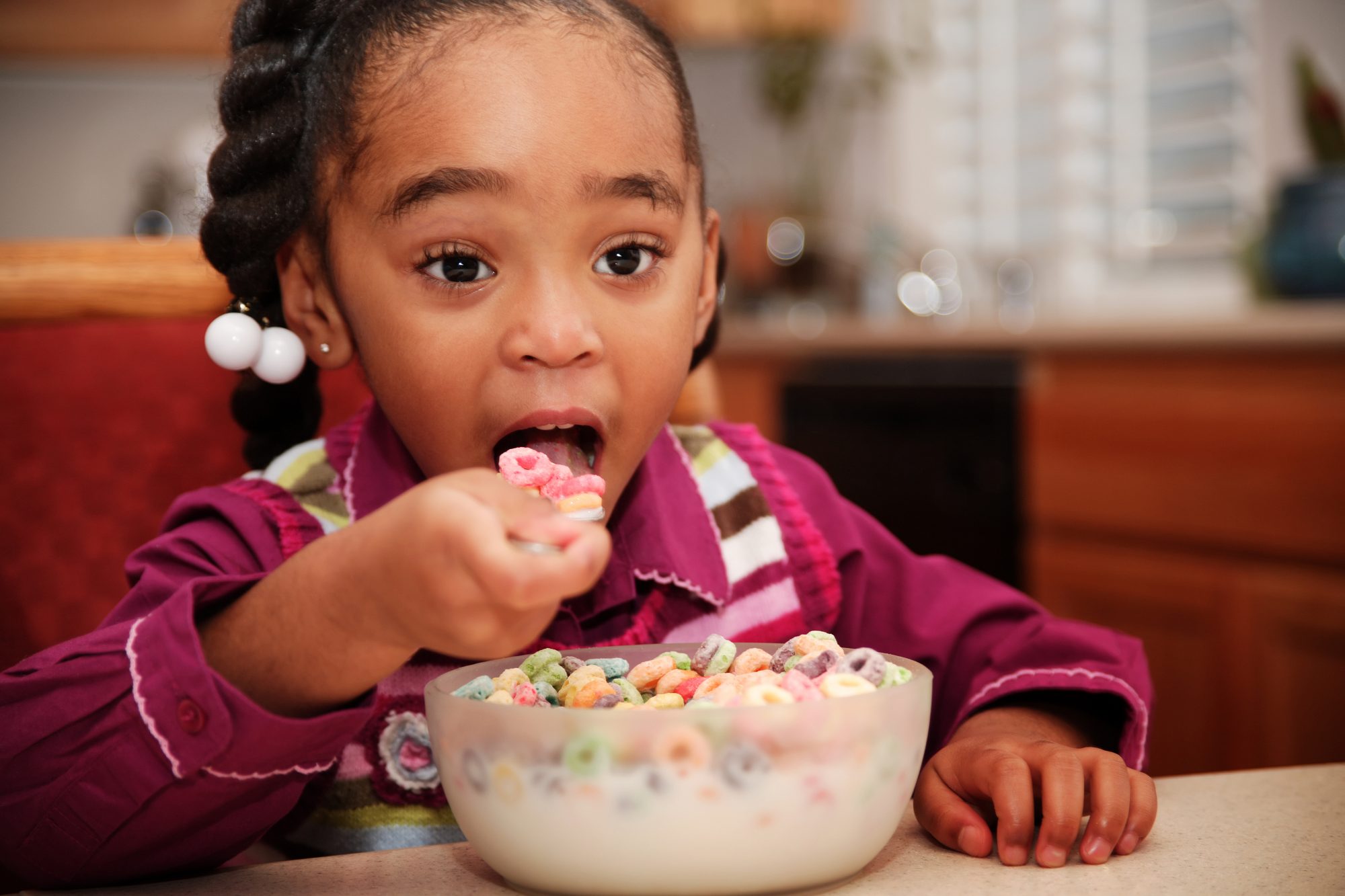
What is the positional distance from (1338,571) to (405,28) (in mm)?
1553

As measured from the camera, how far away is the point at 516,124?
Answer: 81cm

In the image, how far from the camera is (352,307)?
89cm

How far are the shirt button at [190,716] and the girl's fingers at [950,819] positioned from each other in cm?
34

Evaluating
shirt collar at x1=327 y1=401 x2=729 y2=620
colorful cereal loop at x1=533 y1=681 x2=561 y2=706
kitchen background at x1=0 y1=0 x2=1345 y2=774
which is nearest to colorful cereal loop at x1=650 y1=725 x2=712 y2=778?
colorful cereal loop at x1=533 y1=681 x2=561 y2=706

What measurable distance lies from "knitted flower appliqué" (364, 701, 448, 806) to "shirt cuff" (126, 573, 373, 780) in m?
0.24

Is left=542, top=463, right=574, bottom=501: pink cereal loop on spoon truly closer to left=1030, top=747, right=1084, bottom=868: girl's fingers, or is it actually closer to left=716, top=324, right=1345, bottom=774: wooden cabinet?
left=1030, top=747, right=1084, bottom=868: girl's fingers

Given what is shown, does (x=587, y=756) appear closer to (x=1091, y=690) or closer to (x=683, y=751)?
(x=683, y=751)

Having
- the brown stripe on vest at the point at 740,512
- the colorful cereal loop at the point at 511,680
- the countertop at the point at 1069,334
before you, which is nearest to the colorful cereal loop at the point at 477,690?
the colorful cereal loop at the point at 511,680

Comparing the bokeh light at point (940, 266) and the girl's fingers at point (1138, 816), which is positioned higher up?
the bokeh light at point (940, 266)

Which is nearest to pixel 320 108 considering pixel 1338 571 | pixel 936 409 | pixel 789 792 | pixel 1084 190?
pixel 789 792

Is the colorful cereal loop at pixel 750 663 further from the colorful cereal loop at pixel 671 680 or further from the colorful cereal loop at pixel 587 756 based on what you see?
the colorful cereal loop at pixel 587 756

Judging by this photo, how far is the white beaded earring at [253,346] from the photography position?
916 millimetres

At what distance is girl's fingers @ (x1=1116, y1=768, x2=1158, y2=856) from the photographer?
61cm

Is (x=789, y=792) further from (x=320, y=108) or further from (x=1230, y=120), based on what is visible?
(x=1230, y=120)
